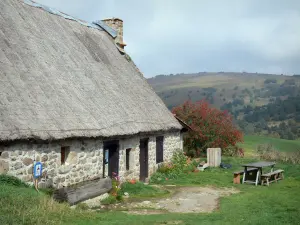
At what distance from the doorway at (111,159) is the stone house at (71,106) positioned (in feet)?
0.12

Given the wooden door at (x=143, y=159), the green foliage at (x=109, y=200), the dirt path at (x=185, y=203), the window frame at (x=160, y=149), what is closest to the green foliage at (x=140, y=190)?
the dirt path at (x=185, y=203)

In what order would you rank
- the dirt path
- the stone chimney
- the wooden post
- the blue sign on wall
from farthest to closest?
the stone chimney, the wooden post, the dirt path, the blue sign on wall

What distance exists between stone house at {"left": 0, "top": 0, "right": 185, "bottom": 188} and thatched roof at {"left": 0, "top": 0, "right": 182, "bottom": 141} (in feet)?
0.12

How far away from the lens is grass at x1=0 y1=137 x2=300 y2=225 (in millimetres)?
7460

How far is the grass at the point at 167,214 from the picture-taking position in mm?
7460

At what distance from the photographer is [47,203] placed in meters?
8.17

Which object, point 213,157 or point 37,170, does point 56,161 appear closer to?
point 37,170

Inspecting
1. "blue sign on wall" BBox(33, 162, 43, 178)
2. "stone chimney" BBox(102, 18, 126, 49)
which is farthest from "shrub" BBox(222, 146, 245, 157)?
"blue sign on wall" BBox(33, 162, 43, 178)

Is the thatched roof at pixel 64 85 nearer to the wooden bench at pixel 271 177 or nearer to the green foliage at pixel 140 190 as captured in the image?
the green foliage at pixel 140 190

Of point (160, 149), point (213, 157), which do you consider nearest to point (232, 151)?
point (213, 157)

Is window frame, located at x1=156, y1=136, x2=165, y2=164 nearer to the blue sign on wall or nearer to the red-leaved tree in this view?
the red-leaved tree

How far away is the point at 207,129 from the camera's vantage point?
23.6 meters

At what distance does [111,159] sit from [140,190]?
161 centimetres

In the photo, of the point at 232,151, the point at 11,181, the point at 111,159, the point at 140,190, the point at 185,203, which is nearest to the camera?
the point at 11,181
